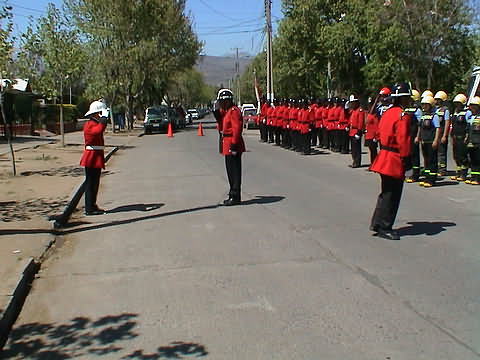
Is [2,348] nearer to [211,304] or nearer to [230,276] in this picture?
[211,304]

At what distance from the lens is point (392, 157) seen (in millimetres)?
7355

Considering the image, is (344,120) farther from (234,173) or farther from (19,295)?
(19,295)

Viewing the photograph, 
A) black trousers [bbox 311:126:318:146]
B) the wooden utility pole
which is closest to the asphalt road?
black trousers [bbox 311:126:318:146]

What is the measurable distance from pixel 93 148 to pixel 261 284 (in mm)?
4910

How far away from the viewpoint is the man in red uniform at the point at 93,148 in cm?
962

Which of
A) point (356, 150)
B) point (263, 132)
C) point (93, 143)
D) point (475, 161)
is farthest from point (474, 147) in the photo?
point (263, 132)

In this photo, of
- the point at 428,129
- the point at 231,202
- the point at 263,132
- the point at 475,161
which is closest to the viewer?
the point at 231,202

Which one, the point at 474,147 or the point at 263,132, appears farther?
the point at 263,132

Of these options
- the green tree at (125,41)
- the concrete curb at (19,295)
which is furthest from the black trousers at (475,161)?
the green tree at (125,41)

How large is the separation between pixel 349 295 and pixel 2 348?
304cm

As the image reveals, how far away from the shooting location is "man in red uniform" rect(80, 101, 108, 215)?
962 cm

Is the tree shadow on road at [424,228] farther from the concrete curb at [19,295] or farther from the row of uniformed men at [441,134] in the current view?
the concrete curb at [19,295]

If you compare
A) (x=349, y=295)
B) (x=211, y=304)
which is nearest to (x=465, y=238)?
(x=349, y=295)

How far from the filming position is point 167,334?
467cm
